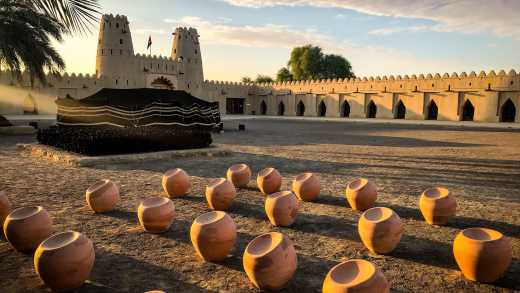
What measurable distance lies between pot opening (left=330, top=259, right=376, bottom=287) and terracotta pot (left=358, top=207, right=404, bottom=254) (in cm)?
117

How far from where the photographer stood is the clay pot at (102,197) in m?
5.56

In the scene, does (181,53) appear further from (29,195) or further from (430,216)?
(430,216)

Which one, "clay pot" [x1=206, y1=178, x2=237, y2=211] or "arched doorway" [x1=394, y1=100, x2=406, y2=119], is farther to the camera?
"arched doorway" [x1=394, y1=100, x2=406, y2=119]

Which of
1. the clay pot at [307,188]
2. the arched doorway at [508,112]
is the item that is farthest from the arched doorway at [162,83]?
the clay pot at [307,188]

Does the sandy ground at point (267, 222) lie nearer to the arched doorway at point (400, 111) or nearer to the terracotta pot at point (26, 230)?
the terracotta pot at point (26, 230)

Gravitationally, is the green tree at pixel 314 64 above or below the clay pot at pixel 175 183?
above

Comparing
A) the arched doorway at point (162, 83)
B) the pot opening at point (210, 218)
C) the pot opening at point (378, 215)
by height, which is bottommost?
the pot opening at point (378, 215)

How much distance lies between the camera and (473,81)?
33.1 meters

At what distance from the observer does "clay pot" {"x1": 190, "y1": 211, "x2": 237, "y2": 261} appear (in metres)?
3.86

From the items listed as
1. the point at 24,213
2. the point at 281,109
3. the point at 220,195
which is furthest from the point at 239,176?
the point at 281,109

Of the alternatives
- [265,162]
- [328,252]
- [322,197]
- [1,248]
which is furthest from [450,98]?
[1,248]

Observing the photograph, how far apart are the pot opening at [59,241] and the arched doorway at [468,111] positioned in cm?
3777

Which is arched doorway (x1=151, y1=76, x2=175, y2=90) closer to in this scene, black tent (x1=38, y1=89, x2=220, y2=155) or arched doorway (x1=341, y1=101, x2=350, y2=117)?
arched doorway (x1=341, y1=101, x2=350, y2=117)

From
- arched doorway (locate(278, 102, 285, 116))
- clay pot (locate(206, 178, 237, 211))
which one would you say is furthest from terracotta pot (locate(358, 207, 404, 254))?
arched doorway (locate(278, 102, 285, 116))
